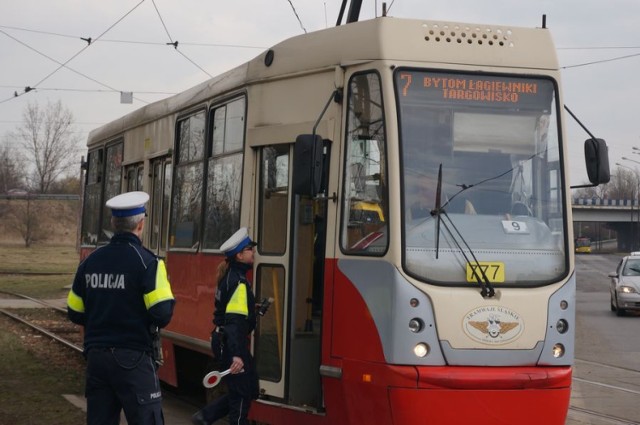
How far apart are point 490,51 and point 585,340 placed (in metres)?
14.0

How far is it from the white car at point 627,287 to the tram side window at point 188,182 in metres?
18.7

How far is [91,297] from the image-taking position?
612cm

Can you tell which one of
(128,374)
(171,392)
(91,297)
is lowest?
(171,392)

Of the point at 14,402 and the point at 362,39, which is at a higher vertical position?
the point at 362,39

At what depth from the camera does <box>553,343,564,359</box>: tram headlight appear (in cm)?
741

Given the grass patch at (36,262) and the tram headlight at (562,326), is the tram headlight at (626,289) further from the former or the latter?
the grass patch at (36,262)

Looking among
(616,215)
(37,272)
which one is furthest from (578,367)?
(616,215)

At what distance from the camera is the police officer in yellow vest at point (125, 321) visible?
6.01 metres

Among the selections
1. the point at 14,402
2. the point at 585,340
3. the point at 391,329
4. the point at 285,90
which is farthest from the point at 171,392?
the point at 585,340

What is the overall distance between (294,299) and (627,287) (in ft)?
68.9

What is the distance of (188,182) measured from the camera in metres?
10.5

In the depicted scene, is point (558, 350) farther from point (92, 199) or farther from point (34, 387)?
point (92, 199)

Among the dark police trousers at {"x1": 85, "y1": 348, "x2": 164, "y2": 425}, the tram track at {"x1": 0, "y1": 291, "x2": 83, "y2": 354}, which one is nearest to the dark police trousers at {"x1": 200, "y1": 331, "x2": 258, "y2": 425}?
the dark police trousers at {"x1": 85, "y1": 348, "x2": 164, "y2": 425}

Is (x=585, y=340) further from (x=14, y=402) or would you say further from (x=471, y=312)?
(x=471, y=312)
